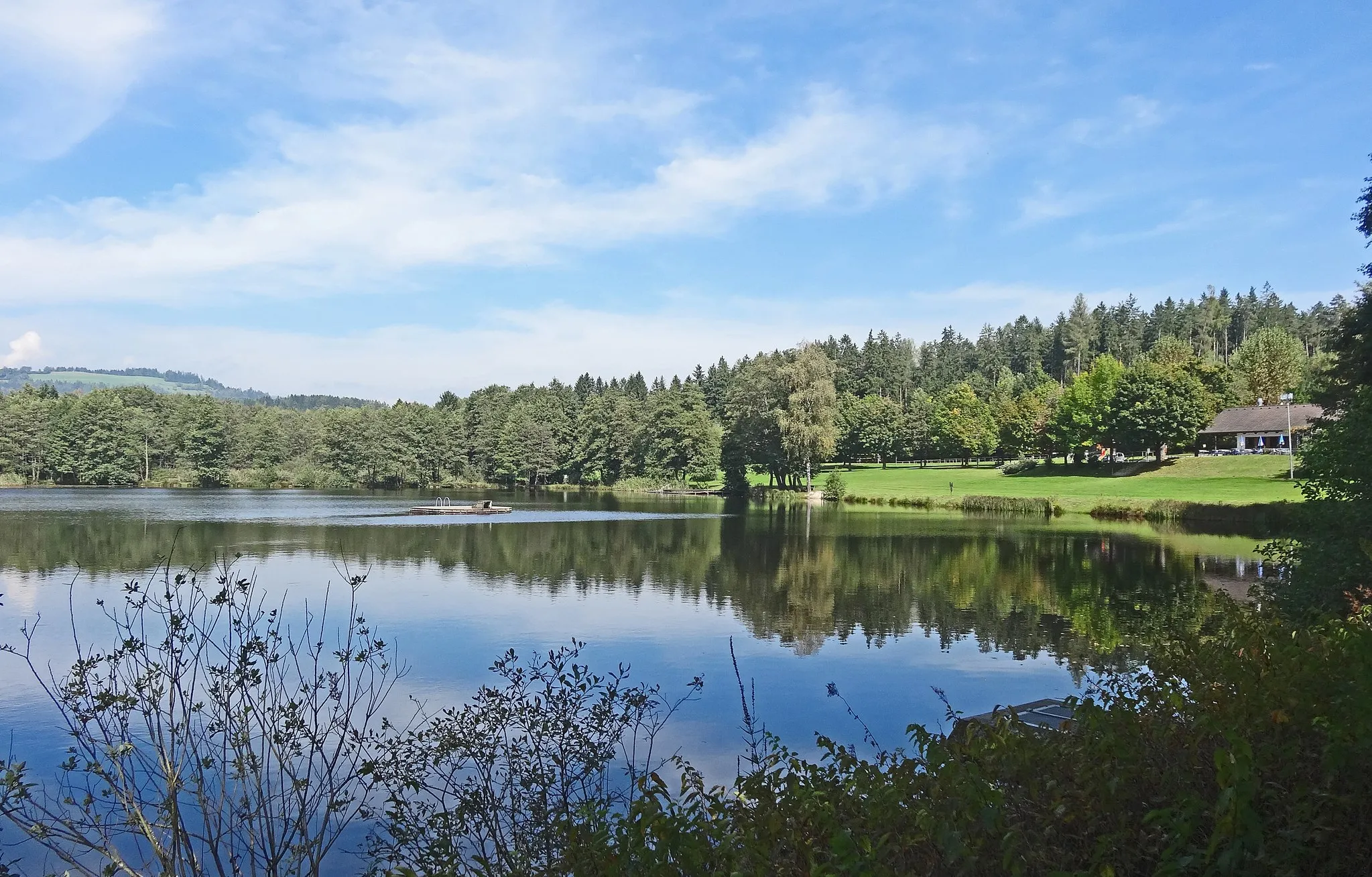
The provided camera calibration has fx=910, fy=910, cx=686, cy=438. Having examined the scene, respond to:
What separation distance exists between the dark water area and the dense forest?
2752cm

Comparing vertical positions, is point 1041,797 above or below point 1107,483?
above

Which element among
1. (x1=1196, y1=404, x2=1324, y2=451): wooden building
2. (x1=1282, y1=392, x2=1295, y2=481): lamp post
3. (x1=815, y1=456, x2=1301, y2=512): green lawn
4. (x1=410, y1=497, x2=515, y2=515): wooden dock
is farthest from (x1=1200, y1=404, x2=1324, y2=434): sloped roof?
(x1=410, y1=497, x2=515, y2=515): wooden dock

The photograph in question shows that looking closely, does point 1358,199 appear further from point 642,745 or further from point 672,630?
point 642,745

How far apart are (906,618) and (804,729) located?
919cm

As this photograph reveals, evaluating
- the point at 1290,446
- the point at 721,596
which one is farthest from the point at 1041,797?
the point at 1290,446

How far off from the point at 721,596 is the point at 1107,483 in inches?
1879

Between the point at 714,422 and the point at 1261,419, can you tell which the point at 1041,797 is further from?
the point at 714,422

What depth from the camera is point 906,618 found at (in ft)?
68.4

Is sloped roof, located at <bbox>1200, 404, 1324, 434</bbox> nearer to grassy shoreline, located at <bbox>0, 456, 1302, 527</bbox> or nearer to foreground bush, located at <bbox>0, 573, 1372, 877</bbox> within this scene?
grassy shoreline, located at <bbox>0, 456, 1302, 527</bbox>

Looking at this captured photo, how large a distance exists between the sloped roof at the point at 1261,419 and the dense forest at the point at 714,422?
4.79ft

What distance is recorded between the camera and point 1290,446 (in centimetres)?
6306

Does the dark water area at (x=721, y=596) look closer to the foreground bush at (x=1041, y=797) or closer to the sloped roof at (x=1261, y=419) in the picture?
the foreground bush at (x=1041, y=797)

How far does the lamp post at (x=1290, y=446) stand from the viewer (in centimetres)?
5485

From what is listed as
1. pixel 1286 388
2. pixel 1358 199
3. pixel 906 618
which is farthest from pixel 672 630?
pixel 1286 388
